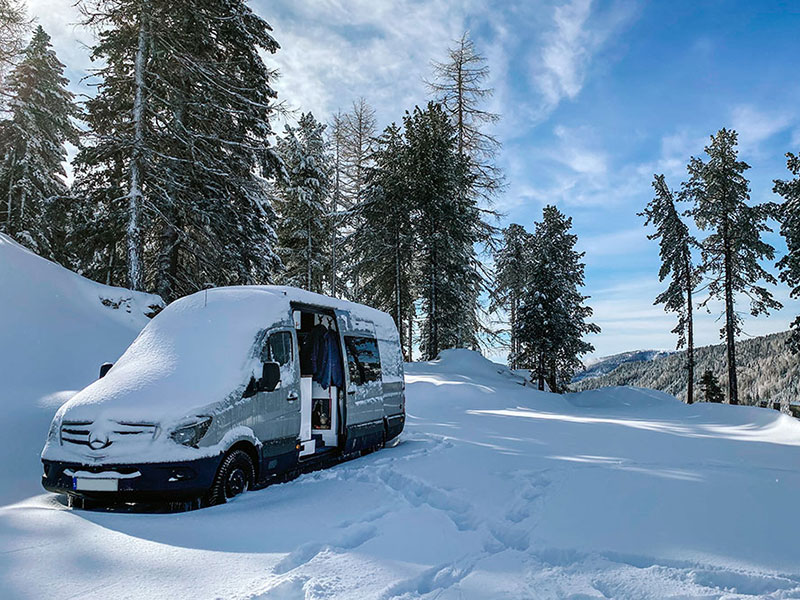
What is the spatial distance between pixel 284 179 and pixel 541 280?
17268 millimetres

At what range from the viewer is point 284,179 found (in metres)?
19.4

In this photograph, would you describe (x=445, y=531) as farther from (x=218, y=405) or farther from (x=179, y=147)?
(x=179, y=147)

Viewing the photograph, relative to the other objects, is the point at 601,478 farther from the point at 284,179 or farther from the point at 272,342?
the point at 284,179

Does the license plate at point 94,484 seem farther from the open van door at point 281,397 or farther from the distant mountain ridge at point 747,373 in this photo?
the distant mountain ridge at point 747,373

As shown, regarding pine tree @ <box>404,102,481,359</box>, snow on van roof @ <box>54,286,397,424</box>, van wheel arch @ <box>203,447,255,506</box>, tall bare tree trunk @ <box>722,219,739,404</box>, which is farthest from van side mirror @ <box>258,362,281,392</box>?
tall bare tree trunk @ <box>722,219,739,404</box>

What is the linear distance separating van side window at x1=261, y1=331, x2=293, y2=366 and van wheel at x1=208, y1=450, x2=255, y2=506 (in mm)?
1326

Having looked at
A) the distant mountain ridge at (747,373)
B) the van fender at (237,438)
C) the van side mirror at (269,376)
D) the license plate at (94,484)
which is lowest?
the distant mountain ridge at (747,373)

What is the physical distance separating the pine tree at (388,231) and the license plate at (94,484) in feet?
69.8

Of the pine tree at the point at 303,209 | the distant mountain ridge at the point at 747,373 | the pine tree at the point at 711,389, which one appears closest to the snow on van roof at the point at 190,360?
the pine tree at the point at 303,209

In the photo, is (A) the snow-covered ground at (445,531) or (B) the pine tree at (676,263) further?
(B) the pine tree at (676,263)

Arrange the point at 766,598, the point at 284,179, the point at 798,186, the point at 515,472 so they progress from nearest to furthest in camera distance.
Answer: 1. the point at 766,598
2. the point at 515,472
3. the point at 284,179
4. the point at 798,186

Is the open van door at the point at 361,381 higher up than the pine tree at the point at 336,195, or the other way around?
the pine tree at the point at 336,195

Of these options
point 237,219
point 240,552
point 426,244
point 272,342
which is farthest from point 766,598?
point 426,244

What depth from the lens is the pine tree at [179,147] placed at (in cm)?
1508
